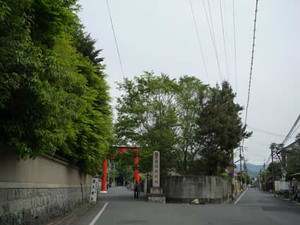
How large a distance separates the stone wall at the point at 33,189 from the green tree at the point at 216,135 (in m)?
18.8

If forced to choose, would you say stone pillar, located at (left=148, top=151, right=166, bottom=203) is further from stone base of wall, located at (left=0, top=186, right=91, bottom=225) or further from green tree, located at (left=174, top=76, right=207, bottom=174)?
stone base of wall, located at (left=0, top=186, right=91, bottom=225)

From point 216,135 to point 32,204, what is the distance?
86.3 feet

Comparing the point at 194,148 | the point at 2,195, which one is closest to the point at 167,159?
the point at 194,148

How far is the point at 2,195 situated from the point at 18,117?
2.76m

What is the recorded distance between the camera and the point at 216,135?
122ft

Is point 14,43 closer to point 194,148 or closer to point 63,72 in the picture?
point 63,72

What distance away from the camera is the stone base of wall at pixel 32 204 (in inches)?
412

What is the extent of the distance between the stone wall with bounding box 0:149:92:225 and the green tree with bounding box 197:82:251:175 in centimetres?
1878

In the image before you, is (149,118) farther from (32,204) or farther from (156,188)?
(32,204)

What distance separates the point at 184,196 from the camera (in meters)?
35.6

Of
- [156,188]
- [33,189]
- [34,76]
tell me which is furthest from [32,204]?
[156,188]

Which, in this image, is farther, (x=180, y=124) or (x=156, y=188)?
(x=180, y=124)

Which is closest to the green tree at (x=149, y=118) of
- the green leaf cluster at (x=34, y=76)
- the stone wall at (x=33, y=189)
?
the stone wall at (x=33, y=189)

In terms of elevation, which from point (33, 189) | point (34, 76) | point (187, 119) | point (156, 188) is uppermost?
point (187, 119)
